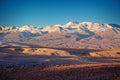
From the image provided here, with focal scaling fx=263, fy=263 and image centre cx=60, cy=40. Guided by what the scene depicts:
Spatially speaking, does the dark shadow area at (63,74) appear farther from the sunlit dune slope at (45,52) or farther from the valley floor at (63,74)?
the sunlit dune slope at (45,52)

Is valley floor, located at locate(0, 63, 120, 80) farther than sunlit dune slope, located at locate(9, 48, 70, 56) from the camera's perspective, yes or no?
No

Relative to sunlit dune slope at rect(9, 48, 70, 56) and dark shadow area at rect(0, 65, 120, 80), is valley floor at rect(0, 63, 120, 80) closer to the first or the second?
dark shadow area at rect(0, 65, 120, 80)

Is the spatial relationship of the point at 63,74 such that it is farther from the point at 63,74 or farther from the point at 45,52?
the point at 45,52

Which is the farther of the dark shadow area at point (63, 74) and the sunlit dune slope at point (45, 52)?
the sunlit dune slope at point (45, 52)

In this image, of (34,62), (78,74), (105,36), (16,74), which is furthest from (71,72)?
(105,36)

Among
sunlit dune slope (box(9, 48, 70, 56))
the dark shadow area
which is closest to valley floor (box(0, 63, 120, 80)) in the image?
the dark shadow area

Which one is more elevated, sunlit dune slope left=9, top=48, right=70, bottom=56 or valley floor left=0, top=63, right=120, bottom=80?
sunlit dune slope left=9, top=48, right=70, bottom=56

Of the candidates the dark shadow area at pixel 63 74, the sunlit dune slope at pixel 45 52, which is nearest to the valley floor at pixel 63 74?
the dark shadow area at pixel 63 74

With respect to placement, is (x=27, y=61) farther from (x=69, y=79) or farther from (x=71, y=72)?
(x=69, y=79)

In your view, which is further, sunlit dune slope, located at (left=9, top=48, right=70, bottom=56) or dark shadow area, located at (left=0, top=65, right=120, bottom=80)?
sunlit dune slope, located at (left=9, top=48, right=70, bottom=56)

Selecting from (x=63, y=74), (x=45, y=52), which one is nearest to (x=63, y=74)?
(x=63, y=74)

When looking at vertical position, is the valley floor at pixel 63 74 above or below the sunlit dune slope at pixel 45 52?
below

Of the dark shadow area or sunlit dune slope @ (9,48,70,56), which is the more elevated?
sunlit dune slope @ (9,48,70,56)

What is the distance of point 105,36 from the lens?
17712 cm
